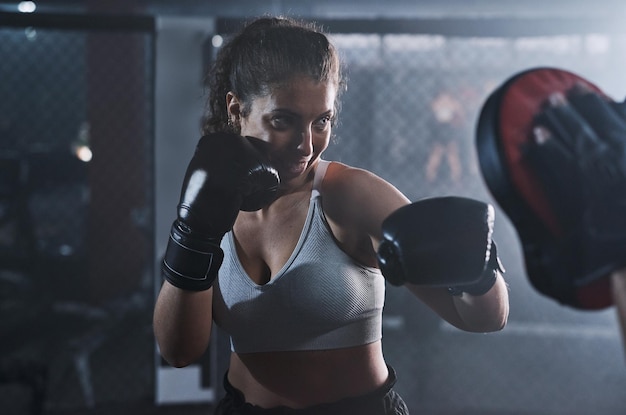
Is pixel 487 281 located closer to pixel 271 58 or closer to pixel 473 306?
pixel 473 306

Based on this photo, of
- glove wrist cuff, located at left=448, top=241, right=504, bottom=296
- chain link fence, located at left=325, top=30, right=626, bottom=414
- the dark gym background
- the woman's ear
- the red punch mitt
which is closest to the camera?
the red punch mitt

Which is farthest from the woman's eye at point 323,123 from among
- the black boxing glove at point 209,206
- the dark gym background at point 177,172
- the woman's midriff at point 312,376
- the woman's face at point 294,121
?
the dark gym background at point 177,172

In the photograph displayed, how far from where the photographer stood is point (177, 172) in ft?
8.39

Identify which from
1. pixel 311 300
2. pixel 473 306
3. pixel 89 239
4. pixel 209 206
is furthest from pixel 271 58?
pixel 89 239

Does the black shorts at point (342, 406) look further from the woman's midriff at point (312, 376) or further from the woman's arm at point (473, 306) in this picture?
the woman's arm at point (473, 306)

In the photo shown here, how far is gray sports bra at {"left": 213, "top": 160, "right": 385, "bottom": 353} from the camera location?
1015 mm

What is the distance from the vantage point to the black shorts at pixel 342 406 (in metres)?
1.02

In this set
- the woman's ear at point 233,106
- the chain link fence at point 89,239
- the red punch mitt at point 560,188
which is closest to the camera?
the red punch mitt at point 560,188

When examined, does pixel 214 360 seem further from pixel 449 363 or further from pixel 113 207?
pixel 113 207

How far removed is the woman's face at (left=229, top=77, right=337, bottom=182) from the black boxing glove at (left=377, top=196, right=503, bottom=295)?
25 centimetres

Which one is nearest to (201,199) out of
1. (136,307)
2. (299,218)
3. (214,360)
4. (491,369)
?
(299,218)

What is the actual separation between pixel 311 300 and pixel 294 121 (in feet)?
0.90

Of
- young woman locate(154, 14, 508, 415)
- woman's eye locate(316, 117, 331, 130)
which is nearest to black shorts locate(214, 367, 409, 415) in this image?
young woman locate(154, 14, 508, 415)

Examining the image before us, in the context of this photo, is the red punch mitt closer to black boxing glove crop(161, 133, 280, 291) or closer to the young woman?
the young woman
